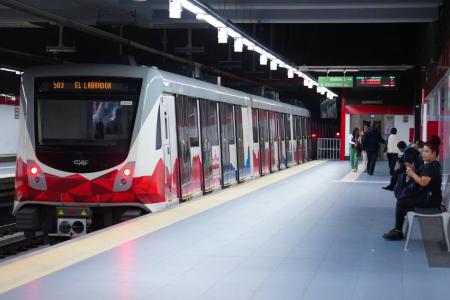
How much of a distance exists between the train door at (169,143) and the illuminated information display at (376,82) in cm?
1885

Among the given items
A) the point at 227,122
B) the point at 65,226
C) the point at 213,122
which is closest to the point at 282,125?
the point at 227,122

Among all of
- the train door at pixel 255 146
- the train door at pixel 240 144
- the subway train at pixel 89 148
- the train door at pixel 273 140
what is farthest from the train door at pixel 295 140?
the subway train at pixel 89 148

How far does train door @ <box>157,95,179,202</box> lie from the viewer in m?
12.5

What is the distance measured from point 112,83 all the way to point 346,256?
17.1 ft

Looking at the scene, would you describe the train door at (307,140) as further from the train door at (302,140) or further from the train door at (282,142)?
the train door at (282,142)

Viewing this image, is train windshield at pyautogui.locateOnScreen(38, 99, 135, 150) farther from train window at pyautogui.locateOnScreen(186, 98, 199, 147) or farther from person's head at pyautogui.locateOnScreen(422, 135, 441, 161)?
person's head at pyautogui.locateOnScreen(422, 135, 441, 161)

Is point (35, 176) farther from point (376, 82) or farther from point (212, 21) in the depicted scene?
point (376, 82)

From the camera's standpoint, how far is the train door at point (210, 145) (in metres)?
15.8

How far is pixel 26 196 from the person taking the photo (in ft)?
38.5

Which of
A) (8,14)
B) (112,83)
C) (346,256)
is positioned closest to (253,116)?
(8,14)

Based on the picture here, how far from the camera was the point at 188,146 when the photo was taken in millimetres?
14344

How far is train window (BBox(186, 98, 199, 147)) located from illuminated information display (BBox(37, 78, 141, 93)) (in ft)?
8.40

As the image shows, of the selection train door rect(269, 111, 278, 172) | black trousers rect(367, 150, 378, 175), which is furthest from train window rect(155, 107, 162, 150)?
train door rect(269, 111, 278, 172)

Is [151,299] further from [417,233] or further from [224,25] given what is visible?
[224,25]
